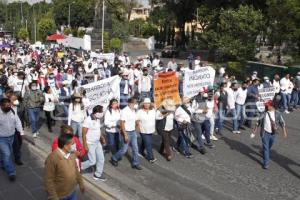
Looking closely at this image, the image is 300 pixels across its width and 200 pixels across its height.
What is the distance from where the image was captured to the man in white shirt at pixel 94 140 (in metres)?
8.98

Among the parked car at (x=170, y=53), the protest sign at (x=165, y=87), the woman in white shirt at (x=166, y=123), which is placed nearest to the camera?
the woman in white shirt at (x=166, y=123)

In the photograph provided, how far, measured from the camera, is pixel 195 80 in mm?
14234

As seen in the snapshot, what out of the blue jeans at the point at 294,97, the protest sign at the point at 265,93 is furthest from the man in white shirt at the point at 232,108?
the blue jeans at the point at 294,97

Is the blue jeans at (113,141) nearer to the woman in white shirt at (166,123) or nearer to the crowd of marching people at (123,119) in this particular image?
the crowd of marching people at (123,119)

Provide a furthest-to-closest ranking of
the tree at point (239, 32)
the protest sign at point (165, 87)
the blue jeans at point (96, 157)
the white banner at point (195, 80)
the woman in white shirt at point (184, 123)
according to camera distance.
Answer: the tree at point (239, 32) → the white banner at point (195, 80) → the protest sign at point (165, 87) → the woman in white shirt at point (184, 123) → the blue jeans at point (96, 157)

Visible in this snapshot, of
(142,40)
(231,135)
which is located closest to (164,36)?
(142,40)

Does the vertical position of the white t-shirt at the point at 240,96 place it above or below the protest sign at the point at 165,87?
below

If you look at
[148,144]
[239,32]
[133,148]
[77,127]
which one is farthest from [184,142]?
[239,32]

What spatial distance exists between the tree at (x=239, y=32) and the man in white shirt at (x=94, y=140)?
81.3 feet

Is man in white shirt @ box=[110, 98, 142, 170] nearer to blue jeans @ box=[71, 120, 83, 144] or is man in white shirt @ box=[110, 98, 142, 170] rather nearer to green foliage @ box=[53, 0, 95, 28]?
blue jeans @ box=[71, 120, 83, 144]

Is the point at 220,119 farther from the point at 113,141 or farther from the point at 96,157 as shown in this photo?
the point at 96,157

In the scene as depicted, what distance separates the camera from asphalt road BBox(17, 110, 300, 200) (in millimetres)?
8758

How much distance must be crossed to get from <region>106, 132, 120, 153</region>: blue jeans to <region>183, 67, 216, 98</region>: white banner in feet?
11.6

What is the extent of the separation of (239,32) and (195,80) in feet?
64.1
